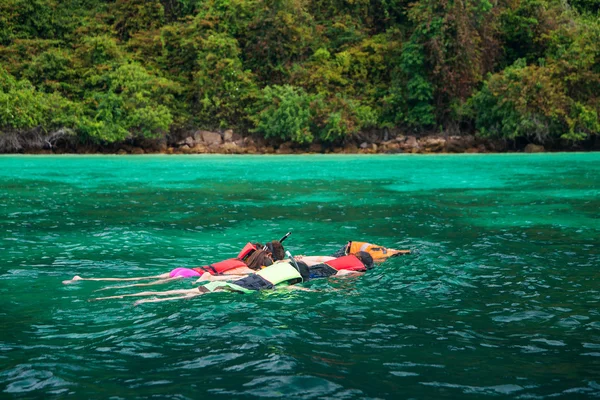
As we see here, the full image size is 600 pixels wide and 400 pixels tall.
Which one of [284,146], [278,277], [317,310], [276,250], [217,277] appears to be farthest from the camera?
[284,146]

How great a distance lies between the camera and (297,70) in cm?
4506

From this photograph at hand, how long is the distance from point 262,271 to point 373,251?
6.88 feet

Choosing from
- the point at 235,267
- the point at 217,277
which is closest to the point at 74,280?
the point at 217,277

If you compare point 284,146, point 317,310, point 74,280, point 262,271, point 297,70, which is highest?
point 297,70

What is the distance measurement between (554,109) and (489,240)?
1220 inches

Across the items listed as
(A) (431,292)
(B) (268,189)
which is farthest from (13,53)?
(A) (431,292)

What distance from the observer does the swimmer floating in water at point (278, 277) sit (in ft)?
20.7

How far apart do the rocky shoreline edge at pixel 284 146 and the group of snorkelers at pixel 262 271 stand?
34994mm

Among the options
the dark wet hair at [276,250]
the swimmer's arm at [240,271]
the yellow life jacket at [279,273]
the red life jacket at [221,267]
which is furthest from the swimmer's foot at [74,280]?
the dark wet hair at [276,250]

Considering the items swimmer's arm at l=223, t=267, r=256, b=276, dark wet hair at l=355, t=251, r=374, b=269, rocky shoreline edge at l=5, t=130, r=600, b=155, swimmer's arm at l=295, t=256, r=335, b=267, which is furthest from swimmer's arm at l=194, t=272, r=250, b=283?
rocky shoreline edge at l=5, t=130, r=600, b=155

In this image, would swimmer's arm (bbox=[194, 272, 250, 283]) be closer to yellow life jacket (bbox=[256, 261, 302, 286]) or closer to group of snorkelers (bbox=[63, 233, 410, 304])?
group of snorkelers (bbox=[63, 233, 410, 304])

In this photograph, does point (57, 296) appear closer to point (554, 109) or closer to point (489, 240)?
point (489, 240)

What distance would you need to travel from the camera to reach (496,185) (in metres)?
20.3

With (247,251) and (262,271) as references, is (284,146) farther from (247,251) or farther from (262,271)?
(262,271)
